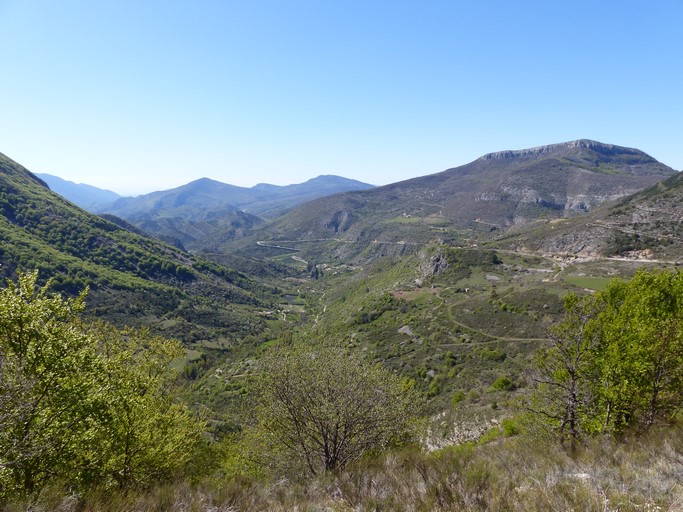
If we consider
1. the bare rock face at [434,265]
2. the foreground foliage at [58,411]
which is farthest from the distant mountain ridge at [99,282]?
the foreground foliage at [58,411]

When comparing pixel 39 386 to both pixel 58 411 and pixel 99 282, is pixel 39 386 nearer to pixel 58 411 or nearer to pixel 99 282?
pixel 58 411

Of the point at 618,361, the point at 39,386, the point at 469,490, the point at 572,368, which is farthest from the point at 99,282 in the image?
the point at 618,361

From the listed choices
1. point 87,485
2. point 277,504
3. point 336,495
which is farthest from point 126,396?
point 336,495

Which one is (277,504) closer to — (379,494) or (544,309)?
(379,494)

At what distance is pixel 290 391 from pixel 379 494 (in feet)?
31.2

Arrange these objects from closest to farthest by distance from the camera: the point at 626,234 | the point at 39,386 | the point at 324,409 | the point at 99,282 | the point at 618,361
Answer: the point at 39,386
the point at 618,361
the point at 324,409
the point at 626,234
the point at 99,282

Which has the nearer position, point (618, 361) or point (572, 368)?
point (618, 361)

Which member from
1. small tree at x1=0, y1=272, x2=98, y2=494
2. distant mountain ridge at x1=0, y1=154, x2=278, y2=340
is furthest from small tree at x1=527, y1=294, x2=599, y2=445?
distant mountain ridge at x1=0, y1=154, x2=278, y2=340

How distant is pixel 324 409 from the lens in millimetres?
18203

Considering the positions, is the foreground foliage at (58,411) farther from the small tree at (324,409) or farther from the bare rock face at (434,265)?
the bare rock face at (434,265)

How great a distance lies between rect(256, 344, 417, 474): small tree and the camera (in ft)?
61.2

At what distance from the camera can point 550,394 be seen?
65.4ft

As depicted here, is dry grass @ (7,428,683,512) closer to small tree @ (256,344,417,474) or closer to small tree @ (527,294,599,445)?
small tree @ (527,294,599,445)

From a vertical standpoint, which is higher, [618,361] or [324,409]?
[618,361]
